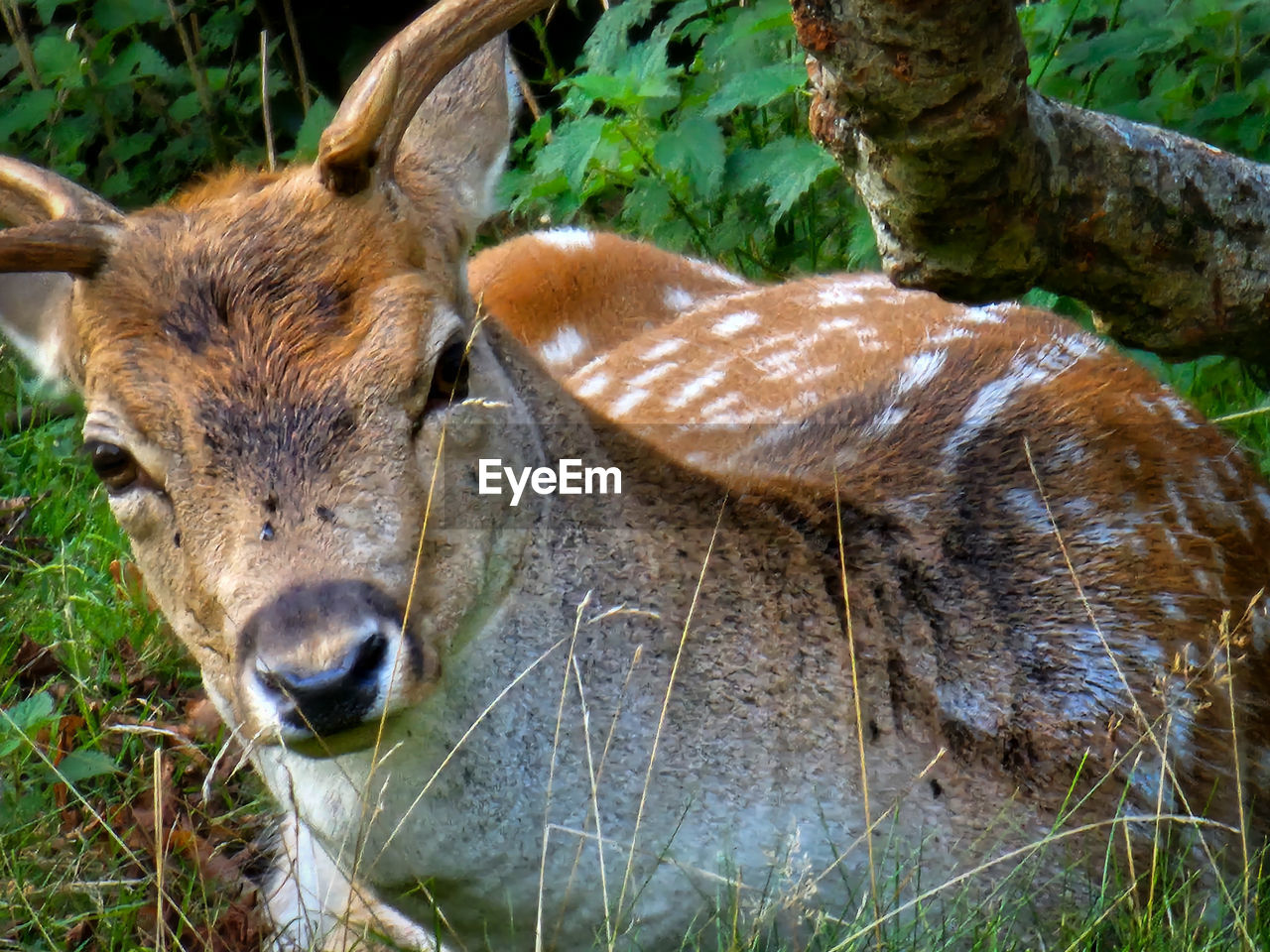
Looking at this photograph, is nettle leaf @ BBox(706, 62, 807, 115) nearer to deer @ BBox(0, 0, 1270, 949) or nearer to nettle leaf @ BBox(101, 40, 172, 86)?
deer @ BBox(0, 0, 1270, 949)

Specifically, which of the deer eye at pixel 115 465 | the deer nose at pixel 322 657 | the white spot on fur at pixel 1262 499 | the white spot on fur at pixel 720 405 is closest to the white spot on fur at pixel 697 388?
the white spot on fur at pixel 720 405

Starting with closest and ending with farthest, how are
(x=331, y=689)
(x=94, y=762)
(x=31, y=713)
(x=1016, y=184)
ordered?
(x=331, y=689)
(x=1016, y=184)
(x=31, y=713)
(x=94, y=762)

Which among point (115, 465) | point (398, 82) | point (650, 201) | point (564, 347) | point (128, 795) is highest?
point (398, 82)

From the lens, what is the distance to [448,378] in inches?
120

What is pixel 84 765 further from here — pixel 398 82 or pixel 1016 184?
pixel 1016 184

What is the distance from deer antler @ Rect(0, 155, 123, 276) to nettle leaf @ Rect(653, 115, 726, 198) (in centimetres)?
225

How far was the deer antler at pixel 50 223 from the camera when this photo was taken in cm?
293

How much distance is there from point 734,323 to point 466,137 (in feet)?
5.88

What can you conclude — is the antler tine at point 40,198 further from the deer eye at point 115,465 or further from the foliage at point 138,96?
the foliage at point 138,96

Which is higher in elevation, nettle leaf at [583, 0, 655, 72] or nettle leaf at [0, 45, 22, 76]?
nettle leaf at [583, 0, 655, 72]

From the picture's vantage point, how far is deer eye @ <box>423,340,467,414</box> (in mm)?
3000

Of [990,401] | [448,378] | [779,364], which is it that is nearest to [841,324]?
[779,364]

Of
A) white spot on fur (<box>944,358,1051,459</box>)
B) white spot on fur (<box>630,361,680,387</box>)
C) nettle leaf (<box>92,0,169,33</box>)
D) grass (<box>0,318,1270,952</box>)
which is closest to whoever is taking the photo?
grass (<box>0,318,1270,952</box>)

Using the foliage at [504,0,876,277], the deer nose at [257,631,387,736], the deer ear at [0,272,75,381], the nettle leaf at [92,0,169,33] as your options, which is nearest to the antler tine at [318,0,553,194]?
the deer ear at [0,272,75,381]
